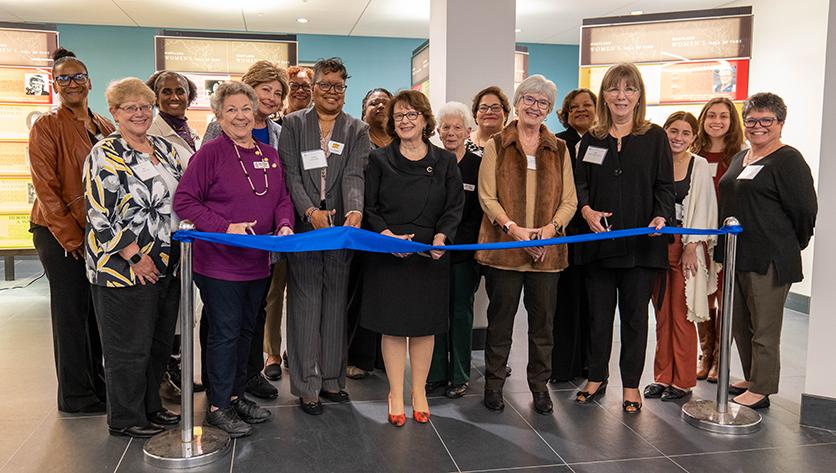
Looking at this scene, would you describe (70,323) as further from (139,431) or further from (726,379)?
(726,379)

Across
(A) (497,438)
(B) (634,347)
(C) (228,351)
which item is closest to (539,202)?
(B) (634,347)

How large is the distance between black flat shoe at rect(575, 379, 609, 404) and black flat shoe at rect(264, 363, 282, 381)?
1.80 metres

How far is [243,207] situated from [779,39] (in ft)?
22.3

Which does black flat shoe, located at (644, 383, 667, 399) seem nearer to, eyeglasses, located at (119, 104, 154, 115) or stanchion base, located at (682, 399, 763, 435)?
stanchion base, located at (682, 399, 763, 435)

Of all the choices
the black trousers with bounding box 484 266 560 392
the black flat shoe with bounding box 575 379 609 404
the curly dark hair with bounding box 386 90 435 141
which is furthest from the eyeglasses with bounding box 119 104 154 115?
the black flat shoe with bounding box 575 379 609 404

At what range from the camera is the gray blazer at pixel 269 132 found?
334 centimetres

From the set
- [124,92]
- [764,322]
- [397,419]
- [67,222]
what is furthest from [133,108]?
[764,322]

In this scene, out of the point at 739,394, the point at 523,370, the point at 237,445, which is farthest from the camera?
the point at 523,370

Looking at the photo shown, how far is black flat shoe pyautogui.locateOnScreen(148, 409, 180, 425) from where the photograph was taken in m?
3.19

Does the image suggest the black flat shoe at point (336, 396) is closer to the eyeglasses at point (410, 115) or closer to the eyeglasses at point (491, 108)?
the eyeglasses at point (410, 115)

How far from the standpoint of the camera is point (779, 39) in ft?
23.9

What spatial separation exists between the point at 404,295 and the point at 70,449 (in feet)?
5.46

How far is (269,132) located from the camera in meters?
3.62

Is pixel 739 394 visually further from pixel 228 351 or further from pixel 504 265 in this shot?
pixel 228 351
